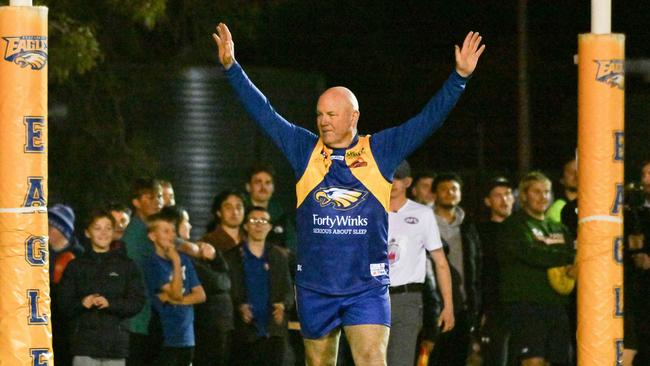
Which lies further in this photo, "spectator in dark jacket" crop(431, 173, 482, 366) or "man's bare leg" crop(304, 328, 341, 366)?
"spectator in dark jacket" crop(431, 173, 482, 366)

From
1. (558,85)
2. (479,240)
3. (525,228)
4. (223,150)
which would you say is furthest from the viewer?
(558,85)

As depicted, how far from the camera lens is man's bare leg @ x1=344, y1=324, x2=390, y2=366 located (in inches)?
390

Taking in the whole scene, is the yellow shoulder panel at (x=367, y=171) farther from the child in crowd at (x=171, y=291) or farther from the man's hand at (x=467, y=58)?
the child in crowd at (x=171, y=291)

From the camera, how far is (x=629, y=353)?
46.0ft

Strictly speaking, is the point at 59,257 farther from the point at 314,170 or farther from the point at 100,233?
the point at 314,170

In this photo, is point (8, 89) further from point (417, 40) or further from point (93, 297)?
point (417, 40)

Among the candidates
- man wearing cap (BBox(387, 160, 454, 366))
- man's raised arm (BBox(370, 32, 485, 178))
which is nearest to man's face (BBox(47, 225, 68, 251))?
man wearing cap (BBox(387, 160, 454, 366))

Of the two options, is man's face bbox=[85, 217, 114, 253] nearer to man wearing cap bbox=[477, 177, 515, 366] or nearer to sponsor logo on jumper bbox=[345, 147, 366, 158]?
sponsor logo on jumper bbox=[345, 147, 366, 158]

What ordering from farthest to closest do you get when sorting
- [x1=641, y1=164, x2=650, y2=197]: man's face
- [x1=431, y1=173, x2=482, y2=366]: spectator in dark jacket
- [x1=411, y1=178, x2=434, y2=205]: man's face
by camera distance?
[x1=411, y1=178, x2=434, y2=205]: man's face
[x1=431, y1=173, x2=482, y2=366]: spectator in dark jacket
[x1=641, y1=164, x2=650, y2=197]: man's face

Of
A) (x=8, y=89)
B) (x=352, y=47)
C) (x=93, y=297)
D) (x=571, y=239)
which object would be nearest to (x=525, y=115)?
(x=352, y=47)

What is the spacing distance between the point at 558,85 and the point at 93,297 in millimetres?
16771

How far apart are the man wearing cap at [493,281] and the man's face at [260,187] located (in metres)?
2.28

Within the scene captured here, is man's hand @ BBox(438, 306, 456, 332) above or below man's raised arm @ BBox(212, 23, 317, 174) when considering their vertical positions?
below

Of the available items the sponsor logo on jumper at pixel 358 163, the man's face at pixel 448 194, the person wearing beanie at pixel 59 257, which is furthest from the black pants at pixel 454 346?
the sponsor logo on jumper at pixel 358 163
